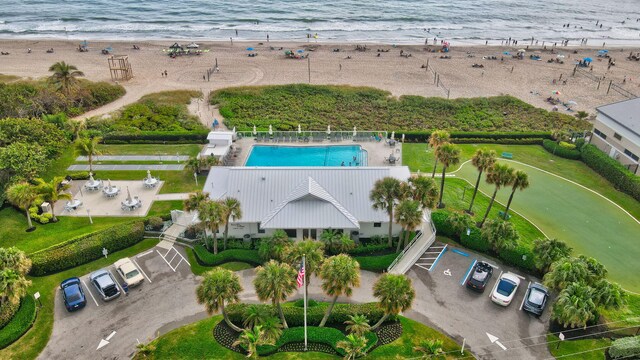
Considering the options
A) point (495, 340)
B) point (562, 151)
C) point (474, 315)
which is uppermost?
point (562, 151)

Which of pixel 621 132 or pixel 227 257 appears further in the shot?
pixel 621 132

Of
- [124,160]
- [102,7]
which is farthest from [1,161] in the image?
[102,7]

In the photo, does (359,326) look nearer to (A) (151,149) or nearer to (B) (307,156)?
(B) (307,156)

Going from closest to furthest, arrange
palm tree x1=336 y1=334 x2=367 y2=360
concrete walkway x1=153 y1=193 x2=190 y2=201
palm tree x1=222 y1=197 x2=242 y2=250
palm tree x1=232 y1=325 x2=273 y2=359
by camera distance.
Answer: palm tree x1=336 y1=334 x2=367 y2=360, palm tree x1=232 y1=325 x2=273 y2=359, palm tree x1=222 y1=197 x2=242 y2=250, concrete walkway x1=153 y1=193 x2=190 y2=201

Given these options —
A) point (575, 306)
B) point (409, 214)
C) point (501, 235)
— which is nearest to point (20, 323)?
point (409, 214)

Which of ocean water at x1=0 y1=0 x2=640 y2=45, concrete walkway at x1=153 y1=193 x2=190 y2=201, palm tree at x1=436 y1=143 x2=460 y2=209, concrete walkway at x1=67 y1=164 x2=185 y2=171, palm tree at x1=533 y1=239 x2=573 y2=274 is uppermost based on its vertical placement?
ocean water at x1=0 y1=0 x2=640 y2=45

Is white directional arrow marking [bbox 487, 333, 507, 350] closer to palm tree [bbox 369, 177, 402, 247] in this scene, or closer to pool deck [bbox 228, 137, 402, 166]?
palm tree [bbox 369, 177, 402, 247]

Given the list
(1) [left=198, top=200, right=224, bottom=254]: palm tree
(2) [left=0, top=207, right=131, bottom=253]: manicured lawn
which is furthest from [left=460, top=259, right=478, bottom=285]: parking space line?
(2) [left=0, top=207, right=131, bottom=253]: manicured lawn
